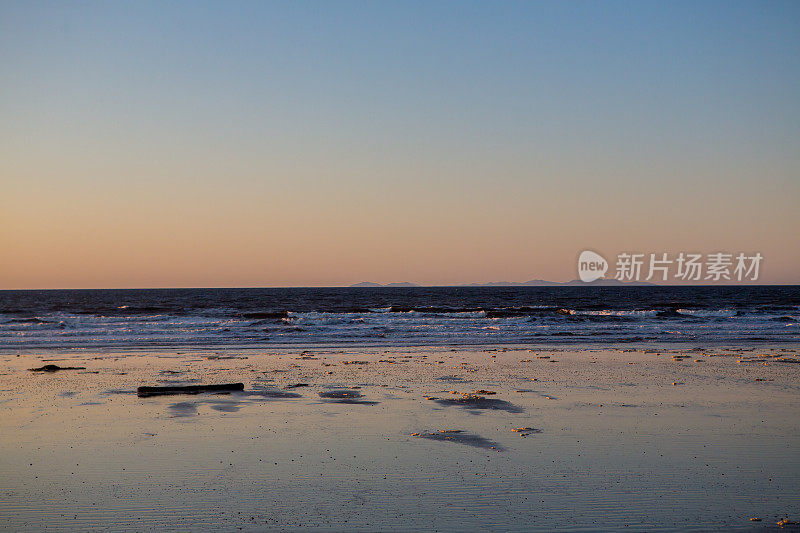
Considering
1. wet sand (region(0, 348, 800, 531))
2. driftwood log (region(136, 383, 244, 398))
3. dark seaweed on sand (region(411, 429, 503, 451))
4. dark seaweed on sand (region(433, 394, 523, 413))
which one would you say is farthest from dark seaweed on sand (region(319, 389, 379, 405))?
dark seaweed on sand (region(411, 429, 503, 451))

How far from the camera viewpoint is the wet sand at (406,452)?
6680 millimetres

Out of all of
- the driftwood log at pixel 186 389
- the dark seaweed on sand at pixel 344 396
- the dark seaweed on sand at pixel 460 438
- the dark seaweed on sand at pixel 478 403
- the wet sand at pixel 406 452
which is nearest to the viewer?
the wet sand at pixel 406 452

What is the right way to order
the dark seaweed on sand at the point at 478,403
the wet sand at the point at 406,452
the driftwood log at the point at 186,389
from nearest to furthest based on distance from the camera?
the wet sand at the point at 406,452 → the dark seaweed on sand at the point at 478,403 → the driftwood log at the point at 186,389

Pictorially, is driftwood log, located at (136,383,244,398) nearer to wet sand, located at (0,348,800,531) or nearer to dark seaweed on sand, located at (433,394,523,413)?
wet sand, located at (0,348,800,531)

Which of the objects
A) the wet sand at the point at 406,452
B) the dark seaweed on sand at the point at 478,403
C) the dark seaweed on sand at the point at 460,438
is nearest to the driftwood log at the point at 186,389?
the wet sand at the point at 406,452

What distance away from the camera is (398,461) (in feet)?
28.0

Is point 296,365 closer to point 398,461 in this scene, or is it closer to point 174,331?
point 398,461

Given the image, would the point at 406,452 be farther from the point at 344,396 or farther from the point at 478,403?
the point at 344,396

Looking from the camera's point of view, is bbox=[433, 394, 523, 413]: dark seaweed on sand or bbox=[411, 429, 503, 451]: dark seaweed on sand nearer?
bbox=[411, 429, 503, 451]: dark seaweed on sand

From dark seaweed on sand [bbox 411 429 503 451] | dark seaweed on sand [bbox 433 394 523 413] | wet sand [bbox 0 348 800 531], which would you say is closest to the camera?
wet sand [bbox 0 348 800 531]

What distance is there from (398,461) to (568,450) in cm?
246

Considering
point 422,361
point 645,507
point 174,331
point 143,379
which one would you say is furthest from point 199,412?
point 174,331

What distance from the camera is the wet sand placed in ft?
21.9

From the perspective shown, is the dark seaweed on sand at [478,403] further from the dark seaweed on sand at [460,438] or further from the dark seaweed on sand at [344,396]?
the dark seaweed on sand at [460,438]
